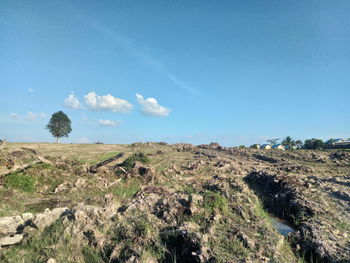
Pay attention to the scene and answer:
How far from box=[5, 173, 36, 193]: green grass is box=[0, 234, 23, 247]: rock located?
6.32 meters

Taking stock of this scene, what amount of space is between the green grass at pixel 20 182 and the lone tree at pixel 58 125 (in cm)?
5041

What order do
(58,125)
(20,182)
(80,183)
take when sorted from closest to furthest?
(20,182) < (80,183) < (58,125)

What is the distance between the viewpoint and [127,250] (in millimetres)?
4160

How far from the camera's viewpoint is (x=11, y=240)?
173 inches

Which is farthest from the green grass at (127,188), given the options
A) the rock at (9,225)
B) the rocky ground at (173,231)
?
the rock at (9,225)

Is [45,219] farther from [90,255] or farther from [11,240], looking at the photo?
[90,255]

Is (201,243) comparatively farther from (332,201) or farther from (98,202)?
(332,201)

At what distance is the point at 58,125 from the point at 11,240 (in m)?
58.3

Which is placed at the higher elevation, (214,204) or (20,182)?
(214,204)

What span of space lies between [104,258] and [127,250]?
0.49 m

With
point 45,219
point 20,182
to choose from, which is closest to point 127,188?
point 20,182

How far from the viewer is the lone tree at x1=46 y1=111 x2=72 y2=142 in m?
55.0

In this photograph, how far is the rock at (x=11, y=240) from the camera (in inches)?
170

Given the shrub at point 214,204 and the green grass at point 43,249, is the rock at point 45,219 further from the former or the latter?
the shrub at point 214,204
